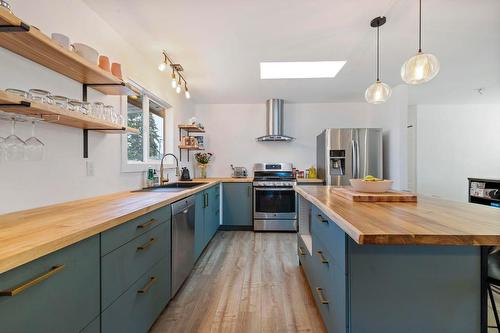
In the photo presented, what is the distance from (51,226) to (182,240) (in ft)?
4.05

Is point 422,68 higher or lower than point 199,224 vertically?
higher

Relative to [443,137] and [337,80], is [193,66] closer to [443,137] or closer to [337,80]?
[337,80]

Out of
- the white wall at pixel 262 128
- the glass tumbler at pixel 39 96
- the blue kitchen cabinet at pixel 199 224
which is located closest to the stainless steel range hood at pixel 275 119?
the white wall at pixel 262 128

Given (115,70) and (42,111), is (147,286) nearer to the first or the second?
(42,111)

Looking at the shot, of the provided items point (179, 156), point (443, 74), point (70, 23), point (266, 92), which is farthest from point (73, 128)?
point (443, 74)

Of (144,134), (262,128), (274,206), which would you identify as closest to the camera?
(144,134)

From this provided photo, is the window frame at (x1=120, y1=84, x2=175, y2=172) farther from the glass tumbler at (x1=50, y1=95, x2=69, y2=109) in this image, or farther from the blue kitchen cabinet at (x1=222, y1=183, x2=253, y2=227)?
the blue kitchen cabinet at (x1=222, y1=183, x2=253, y2=227)

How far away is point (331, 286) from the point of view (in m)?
1.35

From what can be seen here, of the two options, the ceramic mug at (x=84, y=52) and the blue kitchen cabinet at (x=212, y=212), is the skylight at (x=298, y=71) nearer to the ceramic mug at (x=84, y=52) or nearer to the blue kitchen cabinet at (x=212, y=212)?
the blue kitchen cabinet at (x=212, y=212)

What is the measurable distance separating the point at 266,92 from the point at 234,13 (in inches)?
86.2

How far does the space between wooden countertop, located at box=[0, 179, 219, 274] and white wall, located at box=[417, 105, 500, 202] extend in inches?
233

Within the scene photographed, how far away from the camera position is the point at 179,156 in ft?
12.7

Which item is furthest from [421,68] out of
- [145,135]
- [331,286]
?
[145,135]

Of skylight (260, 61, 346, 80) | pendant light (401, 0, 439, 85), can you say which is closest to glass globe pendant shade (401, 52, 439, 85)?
pendant light (401, 0, 439, 85)
